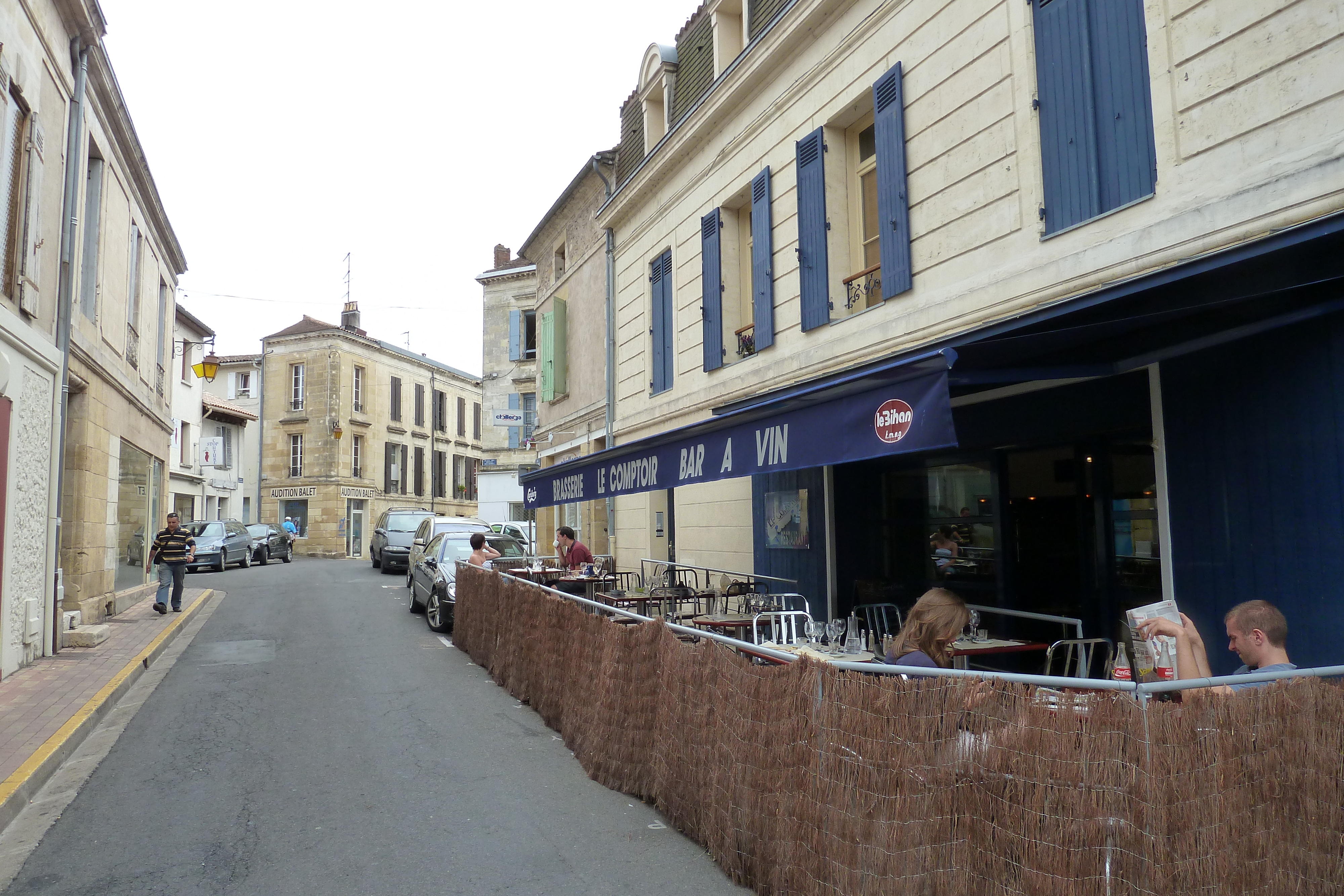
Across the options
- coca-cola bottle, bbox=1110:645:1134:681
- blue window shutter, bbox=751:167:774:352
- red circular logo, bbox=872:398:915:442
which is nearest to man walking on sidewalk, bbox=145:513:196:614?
blue window shutter, bbox=751:167:774:352

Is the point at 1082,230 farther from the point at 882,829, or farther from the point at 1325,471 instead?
the point at 882,829

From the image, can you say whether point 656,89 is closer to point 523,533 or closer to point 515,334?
point 515,334

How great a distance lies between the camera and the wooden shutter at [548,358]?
1869cm

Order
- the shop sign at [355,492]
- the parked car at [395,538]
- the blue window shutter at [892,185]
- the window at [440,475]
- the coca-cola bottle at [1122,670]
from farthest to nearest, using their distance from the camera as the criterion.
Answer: the window at [440,475], the shop sign at [355,492], the parked car at [395,538], the blue window shutter at [892,185], the coca-cola bottle at [1122,670]

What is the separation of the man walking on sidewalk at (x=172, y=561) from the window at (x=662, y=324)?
8.06m

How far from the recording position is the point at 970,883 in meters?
3.10

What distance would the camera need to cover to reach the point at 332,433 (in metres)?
38.4

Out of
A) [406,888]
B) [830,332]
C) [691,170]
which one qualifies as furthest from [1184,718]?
[691,170]

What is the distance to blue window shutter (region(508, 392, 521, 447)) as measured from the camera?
98.7 feet

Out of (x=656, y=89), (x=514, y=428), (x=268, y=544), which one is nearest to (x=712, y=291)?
(x=656, y=89)

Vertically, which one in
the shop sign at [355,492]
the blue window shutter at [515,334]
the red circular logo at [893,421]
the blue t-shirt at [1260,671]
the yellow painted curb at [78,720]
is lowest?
the yellow painted curb at [78,720]

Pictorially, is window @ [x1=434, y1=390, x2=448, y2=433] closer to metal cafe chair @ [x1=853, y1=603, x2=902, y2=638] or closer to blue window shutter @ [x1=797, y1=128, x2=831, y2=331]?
blue window shutter @ [x1=797, y1=128, x2=831, y2=331]

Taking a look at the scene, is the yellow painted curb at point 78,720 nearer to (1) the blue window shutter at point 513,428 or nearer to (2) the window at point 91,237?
(2) the window at point 91,237

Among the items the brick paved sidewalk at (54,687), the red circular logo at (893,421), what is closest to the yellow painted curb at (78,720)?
the brick paved sidewalk at (54,687)
